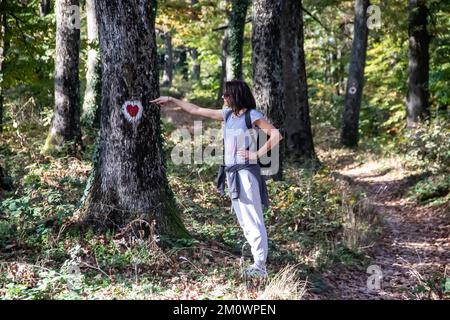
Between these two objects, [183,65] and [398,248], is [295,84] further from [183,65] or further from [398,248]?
[183,65]

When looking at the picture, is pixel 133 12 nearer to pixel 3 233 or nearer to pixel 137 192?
pixel 137 192

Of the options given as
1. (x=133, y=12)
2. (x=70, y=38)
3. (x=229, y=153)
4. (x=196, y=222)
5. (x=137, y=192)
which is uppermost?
(x=70, y=38)

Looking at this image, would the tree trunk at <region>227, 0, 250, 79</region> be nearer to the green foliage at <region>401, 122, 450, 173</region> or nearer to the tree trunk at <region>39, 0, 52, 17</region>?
the green foliage at <region>401, 122, 450, 173</region>

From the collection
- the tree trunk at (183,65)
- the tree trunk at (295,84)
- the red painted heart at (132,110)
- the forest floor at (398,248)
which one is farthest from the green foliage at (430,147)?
the tree trunk at (183,65)

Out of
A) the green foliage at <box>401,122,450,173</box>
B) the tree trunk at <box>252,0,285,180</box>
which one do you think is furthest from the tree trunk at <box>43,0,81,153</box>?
the green foliage at <box>401,122,450,173</box>

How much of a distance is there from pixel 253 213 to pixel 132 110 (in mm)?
1878

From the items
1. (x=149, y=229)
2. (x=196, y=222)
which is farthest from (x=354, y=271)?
(x=149, y=229)

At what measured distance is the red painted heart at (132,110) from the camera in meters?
6.05

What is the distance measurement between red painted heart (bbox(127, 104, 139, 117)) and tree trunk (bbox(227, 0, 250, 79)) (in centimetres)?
1189

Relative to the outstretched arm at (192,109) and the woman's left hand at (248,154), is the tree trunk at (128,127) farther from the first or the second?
the woman's left hand at (248,154)

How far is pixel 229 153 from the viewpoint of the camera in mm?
5820

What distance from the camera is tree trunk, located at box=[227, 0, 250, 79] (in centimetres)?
1764

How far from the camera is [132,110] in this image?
606 centimetres
